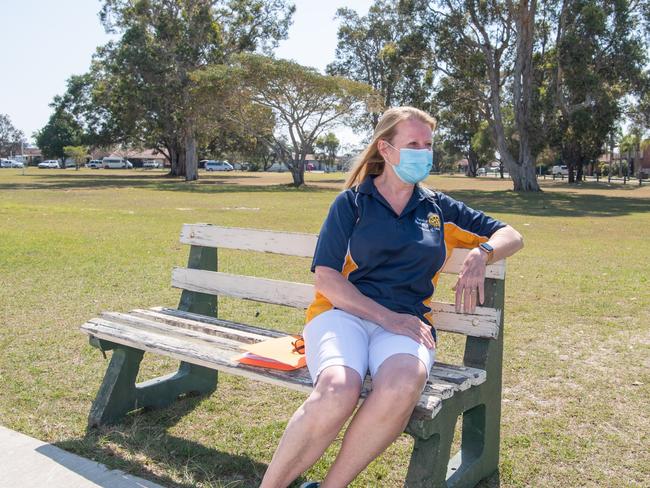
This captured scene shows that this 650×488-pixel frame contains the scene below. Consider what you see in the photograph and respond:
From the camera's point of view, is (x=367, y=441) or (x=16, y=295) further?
(x=16, y=295)

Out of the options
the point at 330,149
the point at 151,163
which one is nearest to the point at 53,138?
the point at 151,163

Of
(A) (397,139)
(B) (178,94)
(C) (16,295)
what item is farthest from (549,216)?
(B) (178,94)

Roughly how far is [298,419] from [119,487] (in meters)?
1.09

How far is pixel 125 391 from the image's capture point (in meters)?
3.82

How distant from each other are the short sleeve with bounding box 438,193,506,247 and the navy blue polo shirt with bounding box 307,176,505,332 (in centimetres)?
17

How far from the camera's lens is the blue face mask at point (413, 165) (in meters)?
3.09

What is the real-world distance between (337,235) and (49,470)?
5.72 feet

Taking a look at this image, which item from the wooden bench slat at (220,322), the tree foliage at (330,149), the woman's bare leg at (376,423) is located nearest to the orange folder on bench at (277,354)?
the wooden bench slat at (220,322)

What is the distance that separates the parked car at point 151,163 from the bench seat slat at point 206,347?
117496 mm

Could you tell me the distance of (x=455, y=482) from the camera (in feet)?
9.64

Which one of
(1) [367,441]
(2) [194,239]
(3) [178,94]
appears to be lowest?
(1) [367,441]

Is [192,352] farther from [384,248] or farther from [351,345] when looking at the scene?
[384,248]

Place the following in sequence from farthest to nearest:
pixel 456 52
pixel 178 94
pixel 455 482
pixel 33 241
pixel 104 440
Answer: pixel 178 94
pixel 456 52
pixel 33 241
pixel 104 440
pixel 455 482

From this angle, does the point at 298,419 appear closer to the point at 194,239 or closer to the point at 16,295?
the point at 194,239
